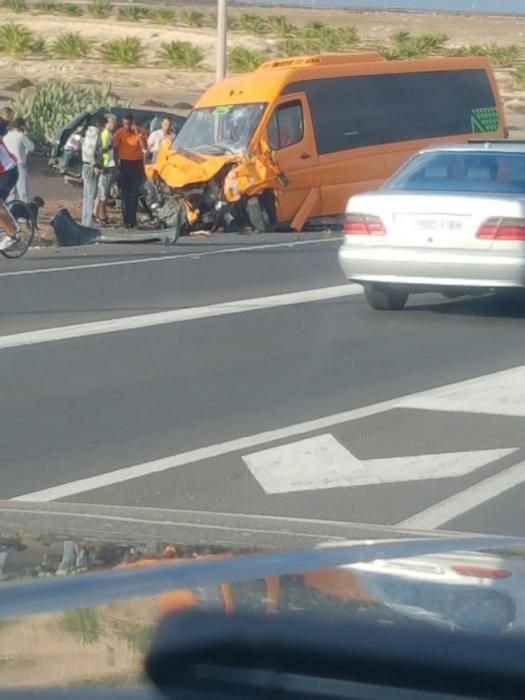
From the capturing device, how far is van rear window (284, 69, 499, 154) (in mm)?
24656

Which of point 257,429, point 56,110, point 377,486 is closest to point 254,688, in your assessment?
point 377,486

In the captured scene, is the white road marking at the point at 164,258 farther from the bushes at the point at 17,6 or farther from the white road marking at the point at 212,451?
the bushes at the point at 17,6

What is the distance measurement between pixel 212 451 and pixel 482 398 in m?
2.35

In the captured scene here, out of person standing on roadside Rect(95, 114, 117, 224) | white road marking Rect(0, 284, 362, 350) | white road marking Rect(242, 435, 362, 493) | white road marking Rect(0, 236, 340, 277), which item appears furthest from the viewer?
person standing on roadside Rect(95, 114, 117, 224)

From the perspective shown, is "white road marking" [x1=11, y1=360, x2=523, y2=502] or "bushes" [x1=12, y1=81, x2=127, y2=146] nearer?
"white road marking" [x1=11, y1=360, x2=523, y2=502]

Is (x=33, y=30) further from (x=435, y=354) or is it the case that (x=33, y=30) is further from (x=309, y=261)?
(x=435, y=354)

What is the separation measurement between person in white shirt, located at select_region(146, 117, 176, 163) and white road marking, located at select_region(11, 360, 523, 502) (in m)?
15.4

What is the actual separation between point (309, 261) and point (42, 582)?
16153mm

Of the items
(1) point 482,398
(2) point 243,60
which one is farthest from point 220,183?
(2) point 243,60

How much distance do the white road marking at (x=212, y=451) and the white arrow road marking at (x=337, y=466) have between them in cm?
21

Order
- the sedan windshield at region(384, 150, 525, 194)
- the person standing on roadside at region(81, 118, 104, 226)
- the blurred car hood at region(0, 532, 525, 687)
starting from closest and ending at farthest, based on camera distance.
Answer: the blurred car hood at region(0, 532, 525, 687)
the sedan windshield at region(384, 150, 525, 194)
the person standing on roadside at region(81, 118, 104, 226)

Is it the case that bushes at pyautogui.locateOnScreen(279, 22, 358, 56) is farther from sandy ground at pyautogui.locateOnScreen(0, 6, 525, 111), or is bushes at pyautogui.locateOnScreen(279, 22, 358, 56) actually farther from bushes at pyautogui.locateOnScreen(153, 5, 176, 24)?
bushes at pyautogui.locateOnScreen(153, 5, 176, 24)

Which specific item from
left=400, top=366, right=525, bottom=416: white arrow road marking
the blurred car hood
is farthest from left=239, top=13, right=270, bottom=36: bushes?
the blurred car hood

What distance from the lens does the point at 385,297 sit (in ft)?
44.8
